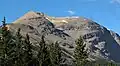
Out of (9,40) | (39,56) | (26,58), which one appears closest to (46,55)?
(39,56)

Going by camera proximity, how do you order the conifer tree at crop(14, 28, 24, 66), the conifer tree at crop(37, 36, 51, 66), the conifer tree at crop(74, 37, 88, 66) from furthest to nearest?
the conifer tree at crop(74, 37, 88, 66) → the conifer tree at crop(37, 36, 51, 66) → the conifer tree at crop(14, 28, 24, 66)

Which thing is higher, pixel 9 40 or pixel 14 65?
pixel 9 40

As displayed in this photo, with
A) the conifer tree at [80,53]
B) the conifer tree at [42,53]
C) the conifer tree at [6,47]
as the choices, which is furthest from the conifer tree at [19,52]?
the conifer tree at [80,53]

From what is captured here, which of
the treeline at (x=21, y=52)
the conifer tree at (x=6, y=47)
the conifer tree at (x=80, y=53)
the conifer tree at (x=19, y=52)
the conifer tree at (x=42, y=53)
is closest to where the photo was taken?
the conifer tree at (x=6, y=47)

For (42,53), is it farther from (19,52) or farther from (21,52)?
(19,52)

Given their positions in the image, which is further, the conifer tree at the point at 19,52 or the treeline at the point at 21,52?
the conifer tree at the point at 19,52

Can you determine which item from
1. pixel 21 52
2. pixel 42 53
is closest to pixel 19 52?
pixel 21 52

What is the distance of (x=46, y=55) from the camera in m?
82.2

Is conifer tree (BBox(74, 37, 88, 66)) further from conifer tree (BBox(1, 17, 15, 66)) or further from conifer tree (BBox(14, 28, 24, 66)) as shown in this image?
conifer tree (BBox(1, 17, 15, 66))

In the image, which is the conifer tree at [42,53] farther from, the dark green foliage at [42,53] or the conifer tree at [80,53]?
the conifer tree at [80,53]

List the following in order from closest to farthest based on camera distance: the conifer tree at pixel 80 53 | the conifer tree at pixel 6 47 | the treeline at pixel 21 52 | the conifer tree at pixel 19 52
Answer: the conifer tree at pixel 6 47 < the treeline at pixel 21 52 < the conifer tree at pixel 19 52 < the conifer tree at pixel 80 53

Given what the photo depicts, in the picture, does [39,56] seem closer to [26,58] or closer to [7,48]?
[26,58]

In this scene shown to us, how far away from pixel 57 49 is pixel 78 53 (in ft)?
24.6

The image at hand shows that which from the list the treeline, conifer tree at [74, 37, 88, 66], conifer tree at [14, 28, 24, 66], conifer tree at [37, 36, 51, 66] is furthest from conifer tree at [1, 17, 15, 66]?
conifer tree at [74, 37, 88, 66]
